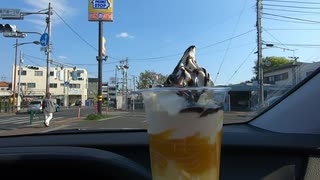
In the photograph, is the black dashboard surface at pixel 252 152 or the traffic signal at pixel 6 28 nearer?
the black dashboard surface at pixel 252 152

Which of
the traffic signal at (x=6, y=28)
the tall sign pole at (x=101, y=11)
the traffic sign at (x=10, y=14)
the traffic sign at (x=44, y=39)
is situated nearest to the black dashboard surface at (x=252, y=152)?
the traffic signal at (x=6, y=28)

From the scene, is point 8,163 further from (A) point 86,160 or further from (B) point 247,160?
(B) point 247,160

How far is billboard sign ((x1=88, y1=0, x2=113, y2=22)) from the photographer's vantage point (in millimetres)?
36719

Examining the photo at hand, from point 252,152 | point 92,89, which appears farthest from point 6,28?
point 92,89

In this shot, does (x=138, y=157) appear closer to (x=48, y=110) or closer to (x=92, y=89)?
(x=48, y=110)

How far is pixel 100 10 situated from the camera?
122ft

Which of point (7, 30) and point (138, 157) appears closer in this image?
point (138, 157)

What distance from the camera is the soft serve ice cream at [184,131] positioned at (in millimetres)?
1742

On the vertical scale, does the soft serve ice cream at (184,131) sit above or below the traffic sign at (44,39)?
below

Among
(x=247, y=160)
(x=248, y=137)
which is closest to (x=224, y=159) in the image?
(x=247, y=160)

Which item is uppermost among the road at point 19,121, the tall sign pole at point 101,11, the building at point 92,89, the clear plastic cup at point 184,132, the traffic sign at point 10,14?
the tall sign pole at point 101,11

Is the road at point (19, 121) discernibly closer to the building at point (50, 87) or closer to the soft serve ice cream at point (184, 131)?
the soft serve ice cream at point (184, 131)

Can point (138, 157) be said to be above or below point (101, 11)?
below

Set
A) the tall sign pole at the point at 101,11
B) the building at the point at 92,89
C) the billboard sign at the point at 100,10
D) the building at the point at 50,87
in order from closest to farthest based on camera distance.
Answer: the tall sign pole at the point at 101,11, the billboard sign at the point at 100,10, the building at the point at 50,87, the building at the point at 92,89
